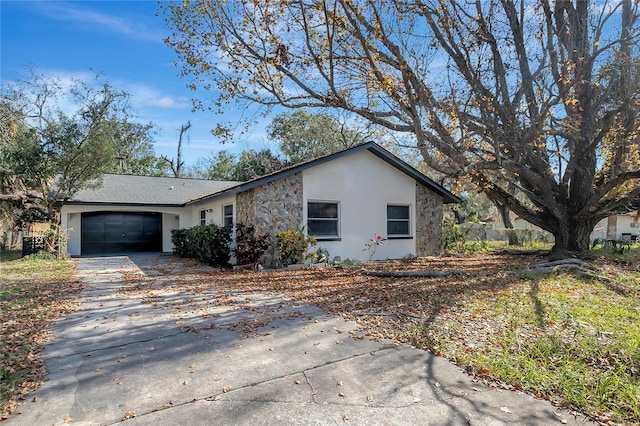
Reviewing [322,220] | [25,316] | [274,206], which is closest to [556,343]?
[25,316]

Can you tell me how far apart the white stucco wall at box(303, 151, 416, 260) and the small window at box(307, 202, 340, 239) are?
19 cm

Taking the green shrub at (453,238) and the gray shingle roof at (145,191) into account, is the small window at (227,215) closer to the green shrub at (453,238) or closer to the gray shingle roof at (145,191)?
the gray shingle roof at (145,191)

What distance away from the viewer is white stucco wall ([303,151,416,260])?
12313 millimetres

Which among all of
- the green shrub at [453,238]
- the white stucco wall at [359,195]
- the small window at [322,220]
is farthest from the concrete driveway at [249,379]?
the green shrub at [453,238]

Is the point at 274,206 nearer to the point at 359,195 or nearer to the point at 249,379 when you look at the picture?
the point at 359,195

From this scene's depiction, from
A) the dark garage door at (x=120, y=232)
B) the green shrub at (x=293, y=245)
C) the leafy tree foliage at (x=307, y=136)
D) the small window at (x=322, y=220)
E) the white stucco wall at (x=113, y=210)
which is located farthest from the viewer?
the leafy tree foliage at (x=307, y=136)

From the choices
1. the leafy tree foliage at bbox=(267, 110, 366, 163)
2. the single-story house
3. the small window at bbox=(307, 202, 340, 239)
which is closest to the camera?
the single-story house

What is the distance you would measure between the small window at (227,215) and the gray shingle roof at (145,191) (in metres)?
4.55

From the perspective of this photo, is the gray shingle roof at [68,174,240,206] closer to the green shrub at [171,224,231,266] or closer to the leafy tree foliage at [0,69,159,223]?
the leafy tree foliage at [0,69,159,223]

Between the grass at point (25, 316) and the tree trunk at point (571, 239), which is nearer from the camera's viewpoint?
the grass at point (25, 316)

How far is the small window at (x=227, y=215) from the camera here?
13.6 meters

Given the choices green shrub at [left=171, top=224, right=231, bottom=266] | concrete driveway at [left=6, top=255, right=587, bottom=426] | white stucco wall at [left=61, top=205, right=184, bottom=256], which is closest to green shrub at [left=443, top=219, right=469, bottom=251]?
green shrub at [left=171, top=224, right=231, bottom=266]

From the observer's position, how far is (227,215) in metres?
14.0

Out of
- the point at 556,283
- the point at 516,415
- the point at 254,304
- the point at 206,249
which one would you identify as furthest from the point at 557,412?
the point at 206,249
